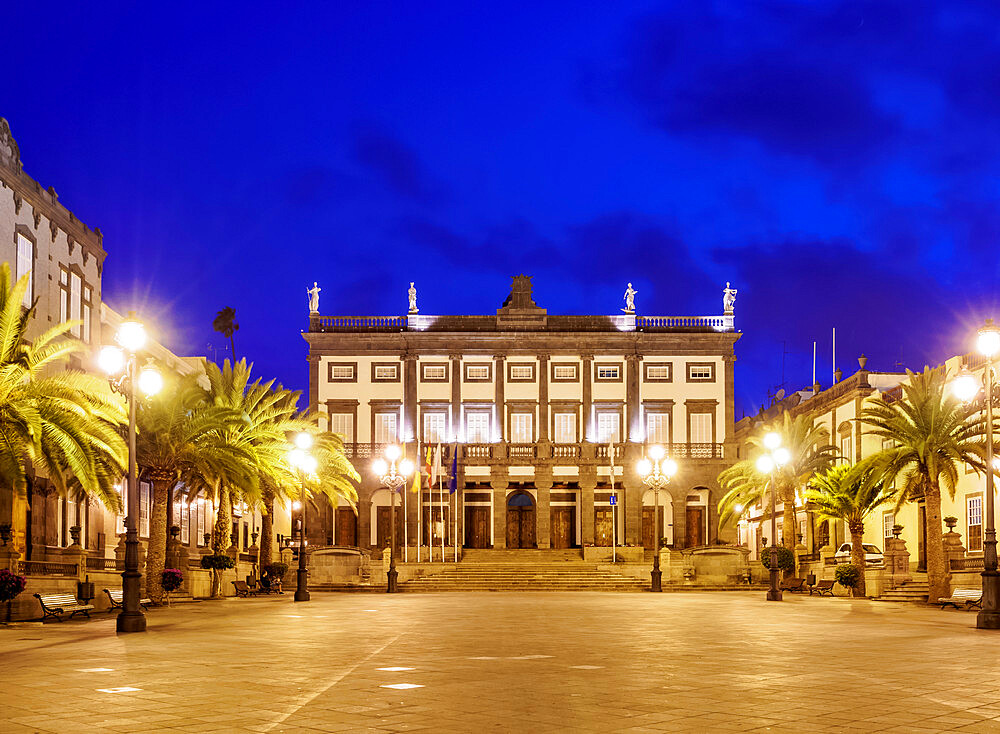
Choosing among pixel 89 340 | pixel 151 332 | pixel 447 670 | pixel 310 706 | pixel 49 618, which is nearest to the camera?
pixel 310 706

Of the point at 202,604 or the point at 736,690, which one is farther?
the point at 202,604

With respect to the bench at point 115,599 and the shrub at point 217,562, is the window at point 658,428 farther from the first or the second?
the bench at point 115,599

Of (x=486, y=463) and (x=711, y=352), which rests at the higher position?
(x=711, y=352)

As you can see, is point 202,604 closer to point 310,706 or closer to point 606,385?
point 310,706

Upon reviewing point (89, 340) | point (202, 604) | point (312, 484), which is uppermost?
point (89, 340)

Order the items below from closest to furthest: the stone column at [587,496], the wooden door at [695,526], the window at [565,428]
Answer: the stone column at [587,496] < the wooden door at [695,526] < the window at [565,428]

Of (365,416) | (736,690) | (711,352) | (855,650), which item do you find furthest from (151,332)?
(736,690)

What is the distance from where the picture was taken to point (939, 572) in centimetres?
3788

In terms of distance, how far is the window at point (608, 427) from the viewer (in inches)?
2717

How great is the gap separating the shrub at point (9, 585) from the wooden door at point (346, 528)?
43207mm

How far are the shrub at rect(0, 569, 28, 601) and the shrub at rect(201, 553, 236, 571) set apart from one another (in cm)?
1715

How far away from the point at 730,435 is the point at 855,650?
51.7 m

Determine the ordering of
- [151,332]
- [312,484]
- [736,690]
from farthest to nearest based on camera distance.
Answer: [151,332] < [312,484] < [736,690]

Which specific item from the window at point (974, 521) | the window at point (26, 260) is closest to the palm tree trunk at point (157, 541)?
the window at point (26, 260)
